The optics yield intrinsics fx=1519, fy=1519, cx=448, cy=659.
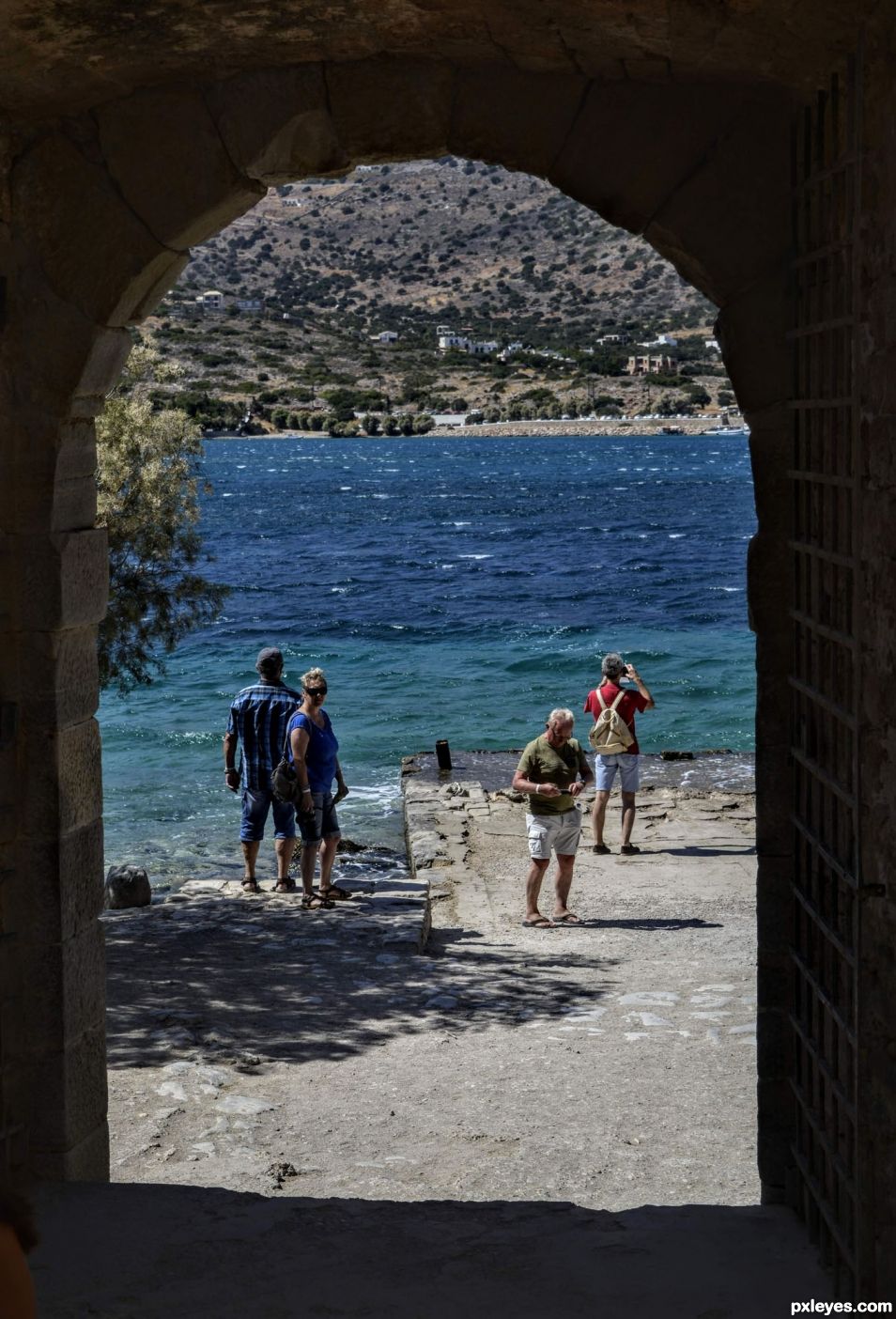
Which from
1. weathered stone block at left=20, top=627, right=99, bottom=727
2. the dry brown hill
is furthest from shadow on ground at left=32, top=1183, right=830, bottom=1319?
the dry brown hill

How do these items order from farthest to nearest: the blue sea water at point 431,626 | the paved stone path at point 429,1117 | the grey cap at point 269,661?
the blue sea water at point 431,626
the grey cap at point 269,661
the paved stone path at point 429,1117

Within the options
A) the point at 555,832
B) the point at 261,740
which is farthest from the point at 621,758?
the point at 261,740

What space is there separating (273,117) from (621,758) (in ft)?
26.5

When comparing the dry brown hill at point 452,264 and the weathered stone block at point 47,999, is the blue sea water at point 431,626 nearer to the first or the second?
the weathered stone block at point 47,999

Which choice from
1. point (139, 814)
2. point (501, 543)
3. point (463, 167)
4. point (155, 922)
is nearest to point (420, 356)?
point (463, 167)

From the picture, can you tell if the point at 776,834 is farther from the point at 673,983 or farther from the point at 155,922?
the point at 155,922

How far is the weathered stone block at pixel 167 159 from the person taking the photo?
4.68m

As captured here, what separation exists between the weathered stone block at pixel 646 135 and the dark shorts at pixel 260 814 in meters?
6.29

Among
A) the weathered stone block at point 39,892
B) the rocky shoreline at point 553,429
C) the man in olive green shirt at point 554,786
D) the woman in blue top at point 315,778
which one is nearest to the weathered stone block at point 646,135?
the weathered stone block at point 39,892

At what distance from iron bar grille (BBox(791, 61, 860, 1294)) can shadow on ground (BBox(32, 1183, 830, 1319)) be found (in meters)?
0.30

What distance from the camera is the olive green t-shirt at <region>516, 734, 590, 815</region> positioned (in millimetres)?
9758

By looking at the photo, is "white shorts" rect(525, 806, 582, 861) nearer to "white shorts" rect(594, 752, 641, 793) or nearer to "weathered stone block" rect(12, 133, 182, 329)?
"white shorts" rect(594, 752, 641, 793)

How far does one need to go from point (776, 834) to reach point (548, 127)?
2.26 meters

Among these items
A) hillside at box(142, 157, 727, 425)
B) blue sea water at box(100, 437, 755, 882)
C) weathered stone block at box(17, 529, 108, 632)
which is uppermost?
hillside at box(142, 157, 727, 425)
